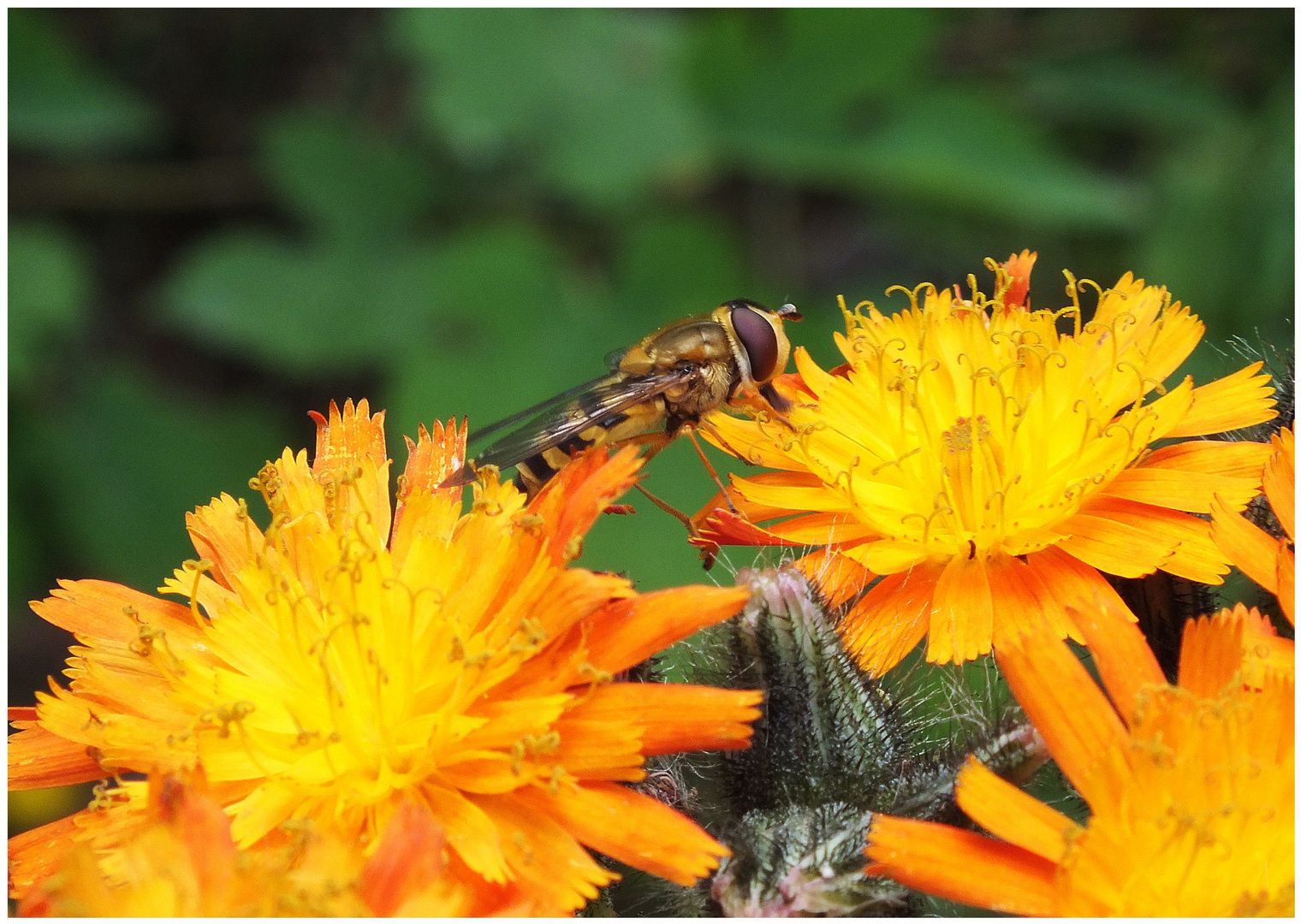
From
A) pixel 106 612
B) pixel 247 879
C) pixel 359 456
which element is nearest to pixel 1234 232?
pixel 359 456

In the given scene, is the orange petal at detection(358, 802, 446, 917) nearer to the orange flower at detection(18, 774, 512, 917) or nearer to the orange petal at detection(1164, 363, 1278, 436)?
the orange flower at detection(18, 774, 512, 917)

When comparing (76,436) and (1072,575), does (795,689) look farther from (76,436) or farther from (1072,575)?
(76,436)

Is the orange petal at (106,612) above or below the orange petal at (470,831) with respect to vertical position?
above

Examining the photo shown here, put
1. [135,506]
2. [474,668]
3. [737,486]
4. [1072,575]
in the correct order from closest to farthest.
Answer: [474,668] → [1072,575] → [737,486] → [135,506]

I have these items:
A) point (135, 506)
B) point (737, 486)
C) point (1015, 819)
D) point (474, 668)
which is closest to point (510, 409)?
point (135, 506)

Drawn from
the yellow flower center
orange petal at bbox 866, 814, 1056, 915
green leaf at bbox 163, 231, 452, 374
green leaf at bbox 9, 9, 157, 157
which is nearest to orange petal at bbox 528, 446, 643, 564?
the yellow flower center

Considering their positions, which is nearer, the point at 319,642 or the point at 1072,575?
the point at 319,642

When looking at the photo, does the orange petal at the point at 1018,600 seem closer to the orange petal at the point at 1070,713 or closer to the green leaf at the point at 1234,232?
the orange petal at the point at 1070,713

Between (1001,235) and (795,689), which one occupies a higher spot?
(1001,235)

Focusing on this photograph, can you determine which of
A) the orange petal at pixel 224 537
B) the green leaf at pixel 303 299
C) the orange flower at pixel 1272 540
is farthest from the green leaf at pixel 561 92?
the orange flower at pixel 1272 540
